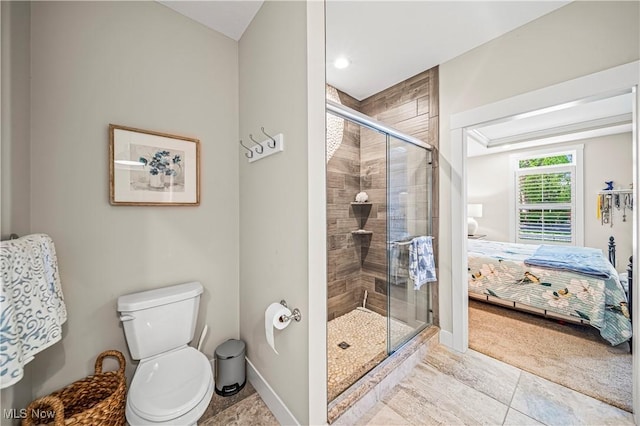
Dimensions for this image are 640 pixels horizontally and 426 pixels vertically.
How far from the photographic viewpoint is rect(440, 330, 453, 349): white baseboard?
220cm

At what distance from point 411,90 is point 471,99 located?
0.62 meters

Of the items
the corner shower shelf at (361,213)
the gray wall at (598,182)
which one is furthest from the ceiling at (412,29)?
the gray wall at (598,182)

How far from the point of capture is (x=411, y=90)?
251 cm

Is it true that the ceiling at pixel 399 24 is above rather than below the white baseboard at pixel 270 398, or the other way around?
above

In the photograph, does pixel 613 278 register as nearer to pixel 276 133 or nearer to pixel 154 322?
pixel 276 133

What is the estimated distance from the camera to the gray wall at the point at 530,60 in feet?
4.93

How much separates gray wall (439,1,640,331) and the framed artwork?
2135 mm

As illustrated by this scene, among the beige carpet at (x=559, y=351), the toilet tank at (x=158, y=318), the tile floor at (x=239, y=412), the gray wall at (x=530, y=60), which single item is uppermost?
the gray wall at (x=530, y=60)

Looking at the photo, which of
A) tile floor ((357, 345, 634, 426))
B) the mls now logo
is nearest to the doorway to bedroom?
tile floor ((357, 345, 634, 426))

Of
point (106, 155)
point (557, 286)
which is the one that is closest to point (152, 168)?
point (106, 155)

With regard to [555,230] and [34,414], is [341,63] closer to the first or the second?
[34,414]

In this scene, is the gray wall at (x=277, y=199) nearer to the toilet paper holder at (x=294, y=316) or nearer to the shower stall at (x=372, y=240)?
the toilet paper holder at (x=294, y=316)

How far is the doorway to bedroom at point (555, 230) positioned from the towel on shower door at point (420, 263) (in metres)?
0.39

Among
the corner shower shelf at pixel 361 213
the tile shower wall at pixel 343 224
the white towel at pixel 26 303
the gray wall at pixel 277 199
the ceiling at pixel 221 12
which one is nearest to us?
the white towel at pixel 26 303
